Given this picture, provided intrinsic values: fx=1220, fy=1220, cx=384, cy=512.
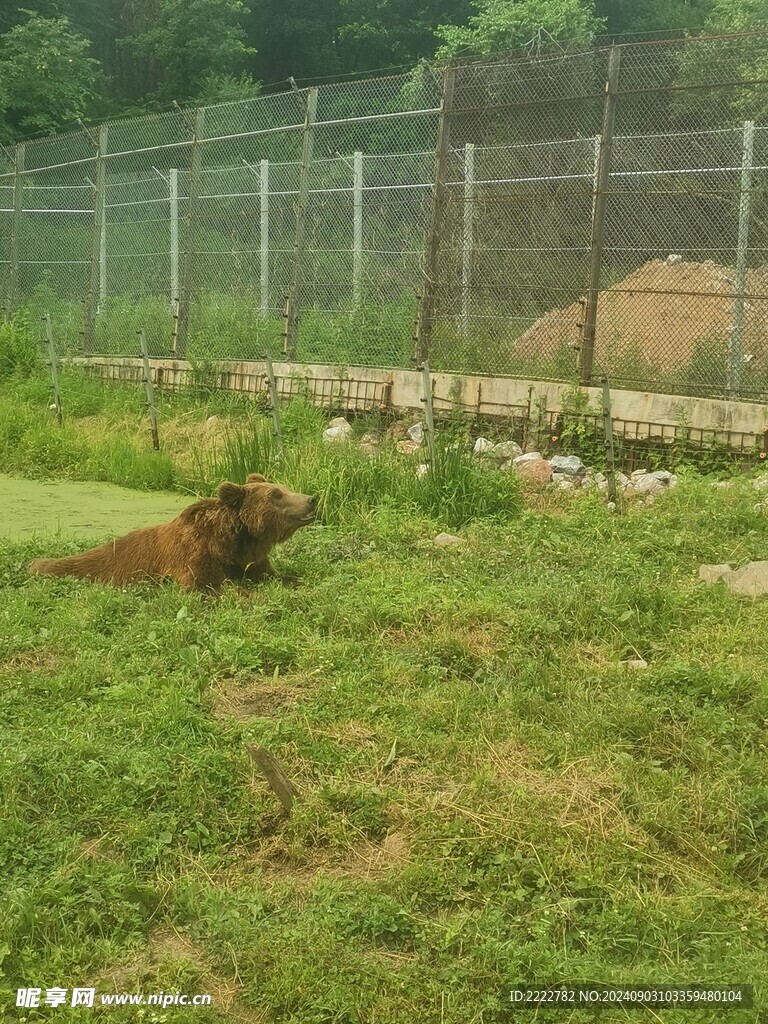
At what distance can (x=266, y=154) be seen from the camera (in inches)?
555

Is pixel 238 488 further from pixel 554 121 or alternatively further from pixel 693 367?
pixel 554 121

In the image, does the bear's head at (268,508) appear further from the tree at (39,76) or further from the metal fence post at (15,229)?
the tree at (39,76)

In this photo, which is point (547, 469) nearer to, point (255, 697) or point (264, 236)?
point (255, 697)

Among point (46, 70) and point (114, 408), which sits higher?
point (46, 70)

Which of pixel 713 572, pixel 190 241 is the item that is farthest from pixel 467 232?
pixel 713 572

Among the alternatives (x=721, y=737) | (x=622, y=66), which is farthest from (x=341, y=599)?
(x=622, y=66)

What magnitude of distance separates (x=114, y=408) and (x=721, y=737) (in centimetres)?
990

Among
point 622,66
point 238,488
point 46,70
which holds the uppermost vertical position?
point 46,70

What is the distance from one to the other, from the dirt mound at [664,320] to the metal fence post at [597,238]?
15cm

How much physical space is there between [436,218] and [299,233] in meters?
2.02

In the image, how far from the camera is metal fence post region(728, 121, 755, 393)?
913 cm

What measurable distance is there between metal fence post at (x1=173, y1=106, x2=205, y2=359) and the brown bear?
25.6 ft

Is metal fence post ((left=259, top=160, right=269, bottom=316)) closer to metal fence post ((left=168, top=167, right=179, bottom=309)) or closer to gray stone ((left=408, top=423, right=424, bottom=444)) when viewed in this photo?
metal fence post ((left=168, top=167, right=179, bottom=309))

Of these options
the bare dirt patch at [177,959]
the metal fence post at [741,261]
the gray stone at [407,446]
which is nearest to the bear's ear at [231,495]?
the gray stone at [407,446]
